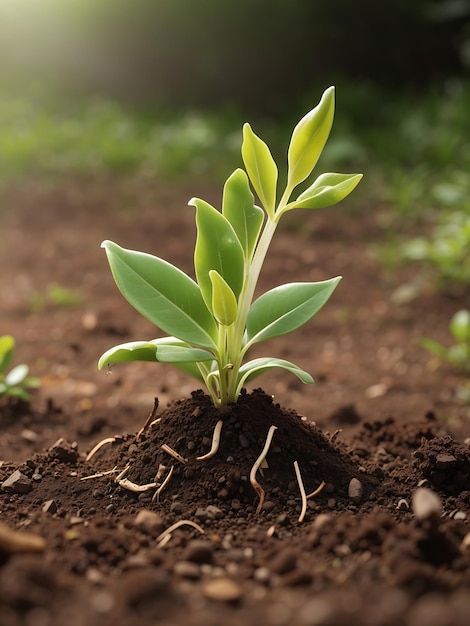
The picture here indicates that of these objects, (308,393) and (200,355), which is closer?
(200,355)

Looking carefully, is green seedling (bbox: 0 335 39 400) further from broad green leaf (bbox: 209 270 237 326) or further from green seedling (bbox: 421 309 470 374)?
green seedling (bbox: 421 309 470 374)

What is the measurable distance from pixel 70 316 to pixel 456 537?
9.54 feet

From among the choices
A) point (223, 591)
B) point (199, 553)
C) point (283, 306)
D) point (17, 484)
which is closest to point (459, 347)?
point (283, 306)

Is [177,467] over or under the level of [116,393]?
under

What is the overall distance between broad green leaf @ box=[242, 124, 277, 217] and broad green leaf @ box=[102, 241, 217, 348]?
0.94 feet

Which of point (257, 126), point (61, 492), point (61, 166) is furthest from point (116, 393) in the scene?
point (257, 126)

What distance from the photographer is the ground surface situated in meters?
1.18

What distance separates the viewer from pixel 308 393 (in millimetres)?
3260

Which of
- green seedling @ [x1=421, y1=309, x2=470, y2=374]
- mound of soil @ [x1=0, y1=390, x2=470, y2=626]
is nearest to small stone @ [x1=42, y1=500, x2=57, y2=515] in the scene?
mound of soil @ [x1=0, y1=390, x2=470, y2=626]

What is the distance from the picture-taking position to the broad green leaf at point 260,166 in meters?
1.86

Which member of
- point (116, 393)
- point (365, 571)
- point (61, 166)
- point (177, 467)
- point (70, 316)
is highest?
point (61, 166)

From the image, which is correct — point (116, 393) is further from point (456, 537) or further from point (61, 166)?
point (61, 166)

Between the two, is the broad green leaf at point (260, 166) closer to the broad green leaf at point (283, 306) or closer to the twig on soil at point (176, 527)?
the broad green leaf at point (283, 306)

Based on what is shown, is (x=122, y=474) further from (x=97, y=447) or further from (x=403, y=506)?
(x=403, y=506)
